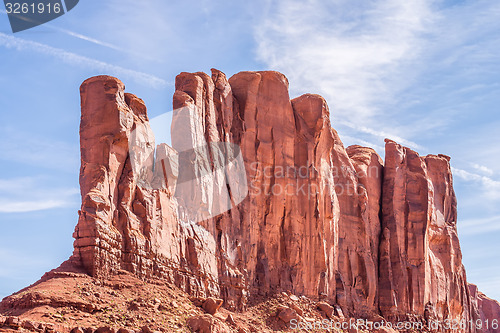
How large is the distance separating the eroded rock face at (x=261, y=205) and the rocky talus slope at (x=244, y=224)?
113 millimetres

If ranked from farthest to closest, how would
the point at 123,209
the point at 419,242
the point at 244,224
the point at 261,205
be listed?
1. the point at 419,242
2. the point at 261,205
3. the point at 244,224
4. the point at 123,209

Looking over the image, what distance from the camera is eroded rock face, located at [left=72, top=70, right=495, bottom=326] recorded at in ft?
188

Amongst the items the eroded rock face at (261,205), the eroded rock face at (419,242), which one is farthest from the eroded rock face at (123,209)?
the eroded rock face at (419,242)

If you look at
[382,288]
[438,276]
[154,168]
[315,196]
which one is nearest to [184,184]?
[154,168]

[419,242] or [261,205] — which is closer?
[261,205]

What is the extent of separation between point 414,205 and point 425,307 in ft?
31.4

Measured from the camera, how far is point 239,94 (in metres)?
73.9

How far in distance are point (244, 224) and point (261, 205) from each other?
3.05 meters

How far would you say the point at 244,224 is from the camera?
6900 centimetres

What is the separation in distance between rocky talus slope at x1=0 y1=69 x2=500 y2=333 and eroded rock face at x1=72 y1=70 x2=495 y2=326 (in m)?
0.11

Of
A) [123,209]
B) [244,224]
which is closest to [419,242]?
[244,224]

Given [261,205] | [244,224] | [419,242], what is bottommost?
[244,224]

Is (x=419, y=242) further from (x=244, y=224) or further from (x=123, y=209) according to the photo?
(x=123, y=209)

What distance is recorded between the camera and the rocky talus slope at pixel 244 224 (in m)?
53.4
